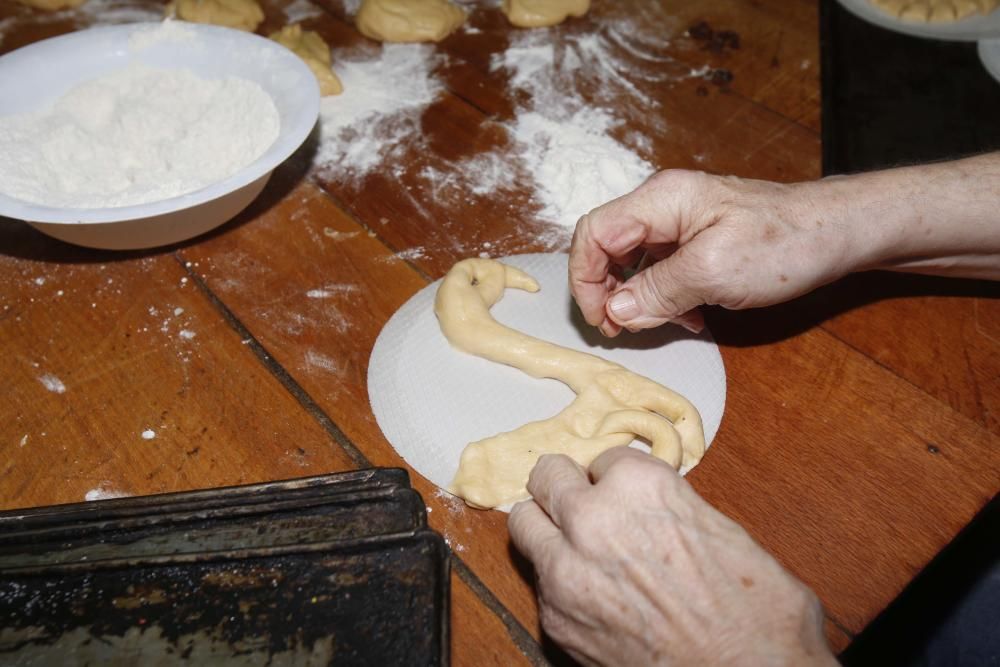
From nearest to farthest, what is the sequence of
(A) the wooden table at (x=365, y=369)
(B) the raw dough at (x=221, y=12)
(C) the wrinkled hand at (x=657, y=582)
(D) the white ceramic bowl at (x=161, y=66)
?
(C) the wrinkled hand at (x=657, y=582)
(A) the wooden table at (x=365, y=369)
(D) the white ceramic bowl at (x=161, y=66)
(B) the raw dough at (x=221, y=12)

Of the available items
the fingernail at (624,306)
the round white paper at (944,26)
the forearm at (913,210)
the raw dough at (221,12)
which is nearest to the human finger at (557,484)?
the fingernail at (624,306)

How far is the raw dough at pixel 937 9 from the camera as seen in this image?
1855 millimetres

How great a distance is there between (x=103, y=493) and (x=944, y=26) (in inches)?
84.4

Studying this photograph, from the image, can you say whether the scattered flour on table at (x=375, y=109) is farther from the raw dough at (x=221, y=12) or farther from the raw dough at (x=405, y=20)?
the raw dough at (x=221, y=12)

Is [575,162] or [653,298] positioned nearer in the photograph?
[653,298]

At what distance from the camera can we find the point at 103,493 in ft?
3.29

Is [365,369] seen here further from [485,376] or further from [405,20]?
[405,20]

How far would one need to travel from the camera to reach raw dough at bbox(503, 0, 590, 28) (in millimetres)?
1846

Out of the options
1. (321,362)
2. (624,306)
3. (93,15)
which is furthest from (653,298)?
(93,15)

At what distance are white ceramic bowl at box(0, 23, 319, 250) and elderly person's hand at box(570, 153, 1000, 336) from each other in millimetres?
560

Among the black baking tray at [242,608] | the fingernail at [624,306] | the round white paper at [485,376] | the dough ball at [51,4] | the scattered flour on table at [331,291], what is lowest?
the round white paper at [485,376]

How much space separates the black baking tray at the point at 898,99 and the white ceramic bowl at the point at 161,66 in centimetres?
109

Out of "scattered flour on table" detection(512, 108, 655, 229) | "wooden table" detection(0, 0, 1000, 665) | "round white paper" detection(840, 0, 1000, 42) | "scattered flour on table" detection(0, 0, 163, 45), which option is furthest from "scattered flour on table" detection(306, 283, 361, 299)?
"round white paper" detection(840, 0, 1000, 42)

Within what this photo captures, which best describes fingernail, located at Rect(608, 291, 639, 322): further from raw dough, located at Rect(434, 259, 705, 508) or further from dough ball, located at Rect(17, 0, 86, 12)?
dough ball, located at Rect(17, 0, 86, 12)
